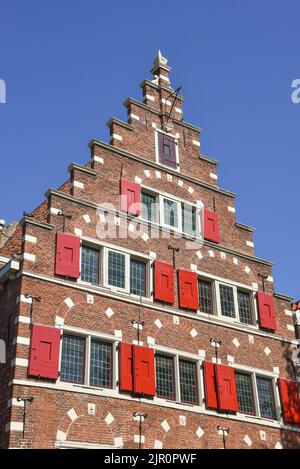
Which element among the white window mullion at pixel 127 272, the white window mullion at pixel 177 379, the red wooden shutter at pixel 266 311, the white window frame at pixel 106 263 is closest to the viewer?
the white window mullion at pixel 177 379

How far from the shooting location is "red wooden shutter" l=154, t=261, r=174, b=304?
2196 cm

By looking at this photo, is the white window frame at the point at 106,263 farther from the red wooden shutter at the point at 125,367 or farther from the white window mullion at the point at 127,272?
the red wooden shutter at the point at 125,367

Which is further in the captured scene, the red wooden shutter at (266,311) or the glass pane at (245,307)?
the red wooden shutter at (266,311)

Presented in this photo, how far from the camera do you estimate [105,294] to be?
20.7m

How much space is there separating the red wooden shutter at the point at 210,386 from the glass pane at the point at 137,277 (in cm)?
322

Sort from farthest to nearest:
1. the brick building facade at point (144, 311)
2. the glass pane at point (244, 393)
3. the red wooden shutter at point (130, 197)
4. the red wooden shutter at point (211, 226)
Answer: the red wooden shutter at point (211, 226), the red wooden shutter at point (130, 197), the glass pane at point (244, 393), the brick building facade at point (144, 311)

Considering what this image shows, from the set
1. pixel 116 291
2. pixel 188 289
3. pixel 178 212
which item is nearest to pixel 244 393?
→ pixel 188 289

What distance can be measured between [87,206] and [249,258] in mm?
7134

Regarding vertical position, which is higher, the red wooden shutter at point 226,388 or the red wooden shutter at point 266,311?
the red wooden shutter at point 266,311

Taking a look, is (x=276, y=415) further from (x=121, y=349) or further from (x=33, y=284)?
(x=33, y=284)

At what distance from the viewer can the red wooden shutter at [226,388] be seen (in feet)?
70.6

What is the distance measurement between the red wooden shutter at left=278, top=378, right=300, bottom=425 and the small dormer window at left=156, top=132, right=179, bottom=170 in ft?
29.5

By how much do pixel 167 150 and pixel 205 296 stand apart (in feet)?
19.6

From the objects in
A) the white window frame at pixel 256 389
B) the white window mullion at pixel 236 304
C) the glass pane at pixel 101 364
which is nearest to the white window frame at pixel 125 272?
the glass pane at pixel 101 364
